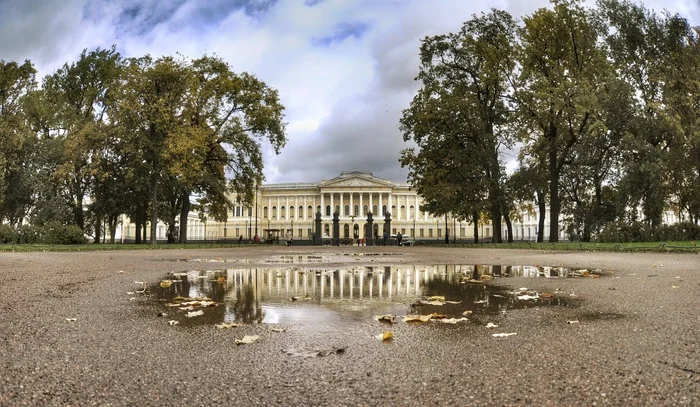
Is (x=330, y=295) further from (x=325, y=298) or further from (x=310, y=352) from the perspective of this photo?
(x=310, y=352)

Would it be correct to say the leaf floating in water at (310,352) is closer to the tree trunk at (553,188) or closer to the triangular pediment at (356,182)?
the tree trunk at (553,188)

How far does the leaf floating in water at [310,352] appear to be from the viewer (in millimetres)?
3451

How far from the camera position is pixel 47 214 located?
35500 millimetres

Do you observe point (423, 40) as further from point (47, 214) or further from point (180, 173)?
point (47, 214)

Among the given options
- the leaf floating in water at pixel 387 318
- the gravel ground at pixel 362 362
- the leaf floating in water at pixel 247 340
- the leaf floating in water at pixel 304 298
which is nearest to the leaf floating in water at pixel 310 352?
the gravel ground at pixel 362 362

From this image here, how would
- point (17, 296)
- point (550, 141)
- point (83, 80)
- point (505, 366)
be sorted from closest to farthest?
point (505, 366) → point (17, 296) → point (550, 141) → point (83, 80)

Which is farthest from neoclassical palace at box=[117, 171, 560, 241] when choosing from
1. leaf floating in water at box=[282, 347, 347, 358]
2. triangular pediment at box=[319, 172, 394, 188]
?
leaf floating in water at box=[282, 347, 347, 358]

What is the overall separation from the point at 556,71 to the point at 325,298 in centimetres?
2556

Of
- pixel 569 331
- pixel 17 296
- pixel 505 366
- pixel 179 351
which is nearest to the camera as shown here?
pixel 505 366

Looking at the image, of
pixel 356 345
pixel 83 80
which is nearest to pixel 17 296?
pixel 356 345

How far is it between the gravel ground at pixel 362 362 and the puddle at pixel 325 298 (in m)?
0.46

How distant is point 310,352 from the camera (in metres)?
3.54

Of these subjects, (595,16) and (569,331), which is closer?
(569,331)

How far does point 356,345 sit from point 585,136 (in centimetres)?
2993
